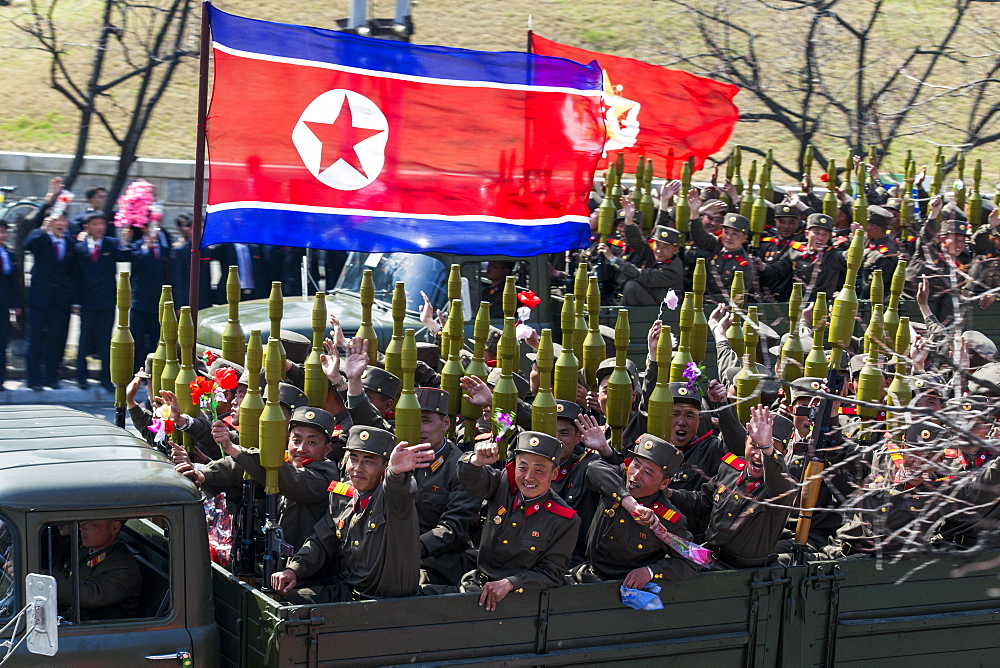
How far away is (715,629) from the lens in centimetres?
635

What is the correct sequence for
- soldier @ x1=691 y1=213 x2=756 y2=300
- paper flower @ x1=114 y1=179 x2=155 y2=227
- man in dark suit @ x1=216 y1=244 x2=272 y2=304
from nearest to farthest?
soldier @ x1=691 y1=213 x2=756 y2=300
paper flower @ x1=114 y1=179 x2=155 y2=227
man in dark suit @ x1=216 y1=244 x2=272 y2=304

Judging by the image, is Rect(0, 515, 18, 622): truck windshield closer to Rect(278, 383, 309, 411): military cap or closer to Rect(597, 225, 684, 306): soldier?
Rect(278, 383, 309, 411): military cap

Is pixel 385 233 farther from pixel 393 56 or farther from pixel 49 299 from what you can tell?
pixel 49 299

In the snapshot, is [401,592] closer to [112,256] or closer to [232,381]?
[232,381]

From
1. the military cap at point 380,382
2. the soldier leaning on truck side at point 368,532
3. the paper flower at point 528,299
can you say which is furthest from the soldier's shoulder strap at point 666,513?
the paper flower at point 528,299

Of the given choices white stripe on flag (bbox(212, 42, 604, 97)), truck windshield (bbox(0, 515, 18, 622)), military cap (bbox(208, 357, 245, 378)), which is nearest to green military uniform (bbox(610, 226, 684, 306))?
white stripe on flag (bbox(212, 42, 604, 97))

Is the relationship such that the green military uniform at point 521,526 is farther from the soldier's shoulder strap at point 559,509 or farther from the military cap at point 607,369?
the military cap at point 607,369

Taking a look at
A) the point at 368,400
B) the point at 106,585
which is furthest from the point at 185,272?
the point at 106,585

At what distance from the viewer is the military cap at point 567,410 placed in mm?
6938

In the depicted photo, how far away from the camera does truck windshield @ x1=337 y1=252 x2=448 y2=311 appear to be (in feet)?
35.0

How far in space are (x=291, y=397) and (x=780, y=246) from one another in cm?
667

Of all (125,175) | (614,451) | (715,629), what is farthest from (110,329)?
(715,629)

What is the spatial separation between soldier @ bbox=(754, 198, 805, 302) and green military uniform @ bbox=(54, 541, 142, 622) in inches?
302

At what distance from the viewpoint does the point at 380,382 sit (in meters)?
7.72
